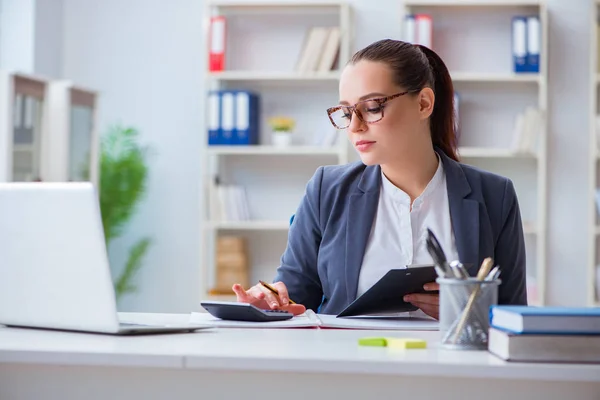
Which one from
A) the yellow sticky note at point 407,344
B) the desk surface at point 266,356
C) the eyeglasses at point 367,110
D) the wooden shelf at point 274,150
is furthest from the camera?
the wooden shelf at point 274,150

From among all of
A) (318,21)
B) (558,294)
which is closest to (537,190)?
(558,294)

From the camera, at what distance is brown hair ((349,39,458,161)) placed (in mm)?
2135

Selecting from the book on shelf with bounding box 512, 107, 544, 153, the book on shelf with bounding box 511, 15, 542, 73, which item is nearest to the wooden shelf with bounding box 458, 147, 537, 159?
the book on shelf with bounding box 512, 107, 544, 153

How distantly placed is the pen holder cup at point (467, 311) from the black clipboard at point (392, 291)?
255 millimetres

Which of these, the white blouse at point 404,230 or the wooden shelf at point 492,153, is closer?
the white blouse at point 404,230

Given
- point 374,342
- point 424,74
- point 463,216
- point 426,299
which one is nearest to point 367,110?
point 424,74

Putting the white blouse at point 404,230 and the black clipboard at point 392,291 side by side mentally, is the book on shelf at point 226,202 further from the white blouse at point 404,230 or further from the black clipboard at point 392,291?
the black clipboard at point 392,291

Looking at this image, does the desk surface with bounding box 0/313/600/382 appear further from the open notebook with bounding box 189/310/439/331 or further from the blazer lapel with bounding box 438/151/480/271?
the blazer lapel with bounding box 438/151/480/271

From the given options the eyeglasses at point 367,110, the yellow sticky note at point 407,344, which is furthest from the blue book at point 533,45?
the yellow sticky note at point 407,344

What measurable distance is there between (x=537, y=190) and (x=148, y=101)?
7.50ft

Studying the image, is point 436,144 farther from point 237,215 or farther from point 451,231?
point 237,215

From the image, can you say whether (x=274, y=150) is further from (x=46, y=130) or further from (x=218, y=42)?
(x=46, y=130)

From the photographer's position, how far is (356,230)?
215 centimetres

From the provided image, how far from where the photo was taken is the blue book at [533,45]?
16.0ft
